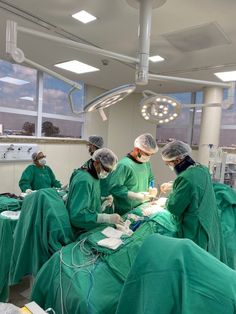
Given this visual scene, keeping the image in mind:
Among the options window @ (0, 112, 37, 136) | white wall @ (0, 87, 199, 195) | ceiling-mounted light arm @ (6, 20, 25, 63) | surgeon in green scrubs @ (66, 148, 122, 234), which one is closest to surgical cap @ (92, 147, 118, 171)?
surgeon in green scrubs @ (66, 148, 122, 234)

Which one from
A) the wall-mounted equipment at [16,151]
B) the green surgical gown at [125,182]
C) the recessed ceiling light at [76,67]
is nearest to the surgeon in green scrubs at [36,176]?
the wall-mounted equipment at [16,151]

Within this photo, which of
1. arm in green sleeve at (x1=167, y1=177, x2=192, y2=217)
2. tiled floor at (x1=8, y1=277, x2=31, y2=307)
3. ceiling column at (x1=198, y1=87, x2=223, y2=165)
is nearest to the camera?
arm in green sleeve at (x1=167, y1=177, x2=192, y2=217)

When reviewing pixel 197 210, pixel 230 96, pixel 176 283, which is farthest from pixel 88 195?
pixel 230 96

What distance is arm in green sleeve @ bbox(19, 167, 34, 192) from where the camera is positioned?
3.36 metres

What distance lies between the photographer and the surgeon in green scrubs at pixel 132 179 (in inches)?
98.3

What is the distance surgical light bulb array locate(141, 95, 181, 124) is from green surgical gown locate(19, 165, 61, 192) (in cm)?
215

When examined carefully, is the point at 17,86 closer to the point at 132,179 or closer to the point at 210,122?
the point at 132,179

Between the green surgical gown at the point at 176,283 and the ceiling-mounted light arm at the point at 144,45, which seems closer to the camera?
the green surgical gown at the point at 176,283

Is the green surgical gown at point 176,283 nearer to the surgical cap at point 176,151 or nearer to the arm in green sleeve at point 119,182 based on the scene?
the surgical cap at point 176,151

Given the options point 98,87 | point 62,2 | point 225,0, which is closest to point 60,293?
point 62,2

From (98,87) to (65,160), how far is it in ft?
5.33

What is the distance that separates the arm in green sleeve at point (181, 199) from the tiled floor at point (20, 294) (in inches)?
57.9

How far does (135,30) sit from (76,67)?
1.50m

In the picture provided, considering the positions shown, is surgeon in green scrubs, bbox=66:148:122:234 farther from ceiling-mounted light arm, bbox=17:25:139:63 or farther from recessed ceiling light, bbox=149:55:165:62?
recessed ceiling light, bbox=149:55:165:62
